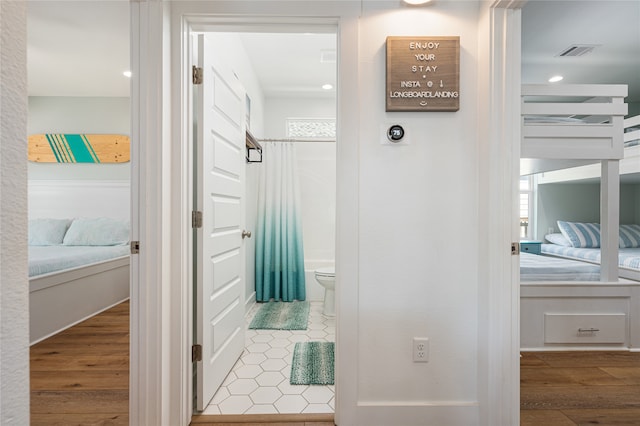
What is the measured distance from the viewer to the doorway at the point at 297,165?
179 centimetres

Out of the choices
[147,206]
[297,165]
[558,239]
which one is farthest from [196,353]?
[558,239]

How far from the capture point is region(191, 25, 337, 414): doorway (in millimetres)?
1786

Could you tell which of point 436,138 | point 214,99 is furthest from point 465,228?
point 214,99

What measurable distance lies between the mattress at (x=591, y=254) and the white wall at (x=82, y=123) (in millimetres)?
5609

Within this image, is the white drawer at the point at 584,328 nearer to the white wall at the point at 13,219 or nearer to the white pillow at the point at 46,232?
the white wall at the point at 13,219

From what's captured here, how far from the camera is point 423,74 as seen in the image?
4.99ft

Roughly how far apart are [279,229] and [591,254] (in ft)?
12.5

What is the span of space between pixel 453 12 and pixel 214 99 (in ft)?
4.23

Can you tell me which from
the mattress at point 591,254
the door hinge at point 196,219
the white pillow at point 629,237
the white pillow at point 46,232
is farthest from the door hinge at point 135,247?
the white pillow at point 629,237

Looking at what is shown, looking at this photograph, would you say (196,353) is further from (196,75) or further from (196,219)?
(196,75)

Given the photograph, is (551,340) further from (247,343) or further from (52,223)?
(52,223)

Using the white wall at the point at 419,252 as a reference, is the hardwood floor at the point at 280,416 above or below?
below

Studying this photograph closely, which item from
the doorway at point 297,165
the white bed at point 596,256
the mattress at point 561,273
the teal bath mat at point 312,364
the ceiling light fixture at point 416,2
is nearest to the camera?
the ceiling light fixture at point 416,2

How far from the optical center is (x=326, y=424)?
1575mm
